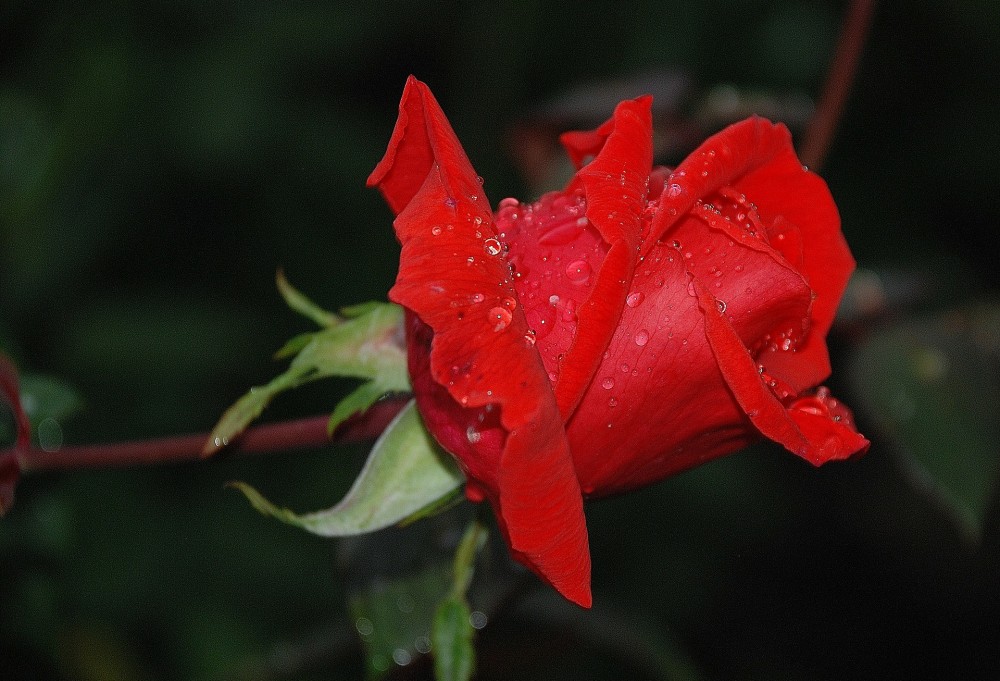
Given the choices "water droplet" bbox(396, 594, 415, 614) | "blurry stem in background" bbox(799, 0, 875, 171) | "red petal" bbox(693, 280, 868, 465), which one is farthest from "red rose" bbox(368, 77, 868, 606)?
"blurry stem in background" bbox(799, 0, 875, 171)

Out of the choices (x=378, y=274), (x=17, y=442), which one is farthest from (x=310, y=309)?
(x=378, y=274)

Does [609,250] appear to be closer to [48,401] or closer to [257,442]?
[257,442]

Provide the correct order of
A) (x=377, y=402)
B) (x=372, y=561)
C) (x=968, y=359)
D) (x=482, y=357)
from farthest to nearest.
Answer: (x=968, y=359) < (x=372, y=561) < (x=377, y=402) < (x=482, y=357)

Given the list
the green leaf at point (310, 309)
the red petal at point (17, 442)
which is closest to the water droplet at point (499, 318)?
the green leaf at point (310, 309)

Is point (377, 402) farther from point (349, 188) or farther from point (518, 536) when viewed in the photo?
point (349, 188)

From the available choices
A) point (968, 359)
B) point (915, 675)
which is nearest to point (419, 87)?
point (968, 359)

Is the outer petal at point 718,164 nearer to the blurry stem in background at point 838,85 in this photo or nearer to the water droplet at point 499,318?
the water droplet at point 499,318

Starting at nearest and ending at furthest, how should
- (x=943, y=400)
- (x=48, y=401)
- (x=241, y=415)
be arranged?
(x=241, y=415), (x=48, y=401), (x=943, y=400)
